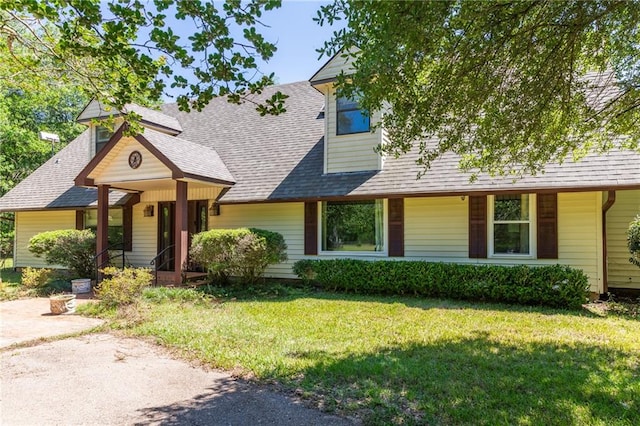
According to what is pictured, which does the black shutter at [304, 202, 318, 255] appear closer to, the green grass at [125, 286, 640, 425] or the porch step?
the green grass at [125, 286, 640, 425]

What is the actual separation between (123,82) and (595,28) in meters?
5.78

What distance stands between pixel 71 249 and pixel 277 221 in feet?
20.6

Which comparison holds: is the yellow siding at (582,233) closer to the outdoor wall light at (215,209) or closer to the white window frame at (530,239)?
the white window frame at (530,239)

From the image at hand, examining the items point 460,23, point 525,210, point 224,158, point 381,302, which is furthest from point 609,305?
point 224,158

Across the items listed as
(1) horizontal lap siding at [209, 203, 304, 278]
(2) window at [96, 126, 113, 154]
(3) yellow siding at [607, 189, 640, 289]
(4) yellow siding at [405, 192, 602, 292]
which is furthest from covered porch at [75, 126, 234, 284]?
(3) yellow siding at [607, 189, 640, 289]

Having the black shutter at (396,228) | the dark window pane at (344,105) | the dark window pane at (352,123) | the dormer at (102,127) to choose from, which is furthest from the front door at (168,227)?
the black shutter at (396,228)

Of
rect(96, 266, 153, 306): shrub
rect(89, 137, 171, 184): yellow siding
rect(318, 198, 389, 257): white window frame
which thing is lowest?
rect(96, 266, 153, 306): shrub

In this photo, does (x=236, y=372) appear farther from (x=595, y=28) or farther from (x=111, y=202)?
(x=111, y=202)

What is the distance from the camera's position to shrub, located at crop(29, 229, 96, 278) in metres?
12.0

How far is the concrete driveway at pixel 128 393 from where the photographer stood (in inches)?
141

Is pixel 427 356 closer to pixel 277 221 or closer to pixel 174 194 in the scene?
pixel 277 221

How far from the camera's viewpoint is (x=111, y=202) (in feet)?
44.7

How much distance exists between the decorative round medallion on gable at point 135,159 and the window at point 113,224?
4009 millimetres

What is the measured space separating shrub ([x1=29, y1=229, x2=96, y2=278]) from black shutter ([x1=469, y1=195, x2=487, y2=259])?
36.4ft
